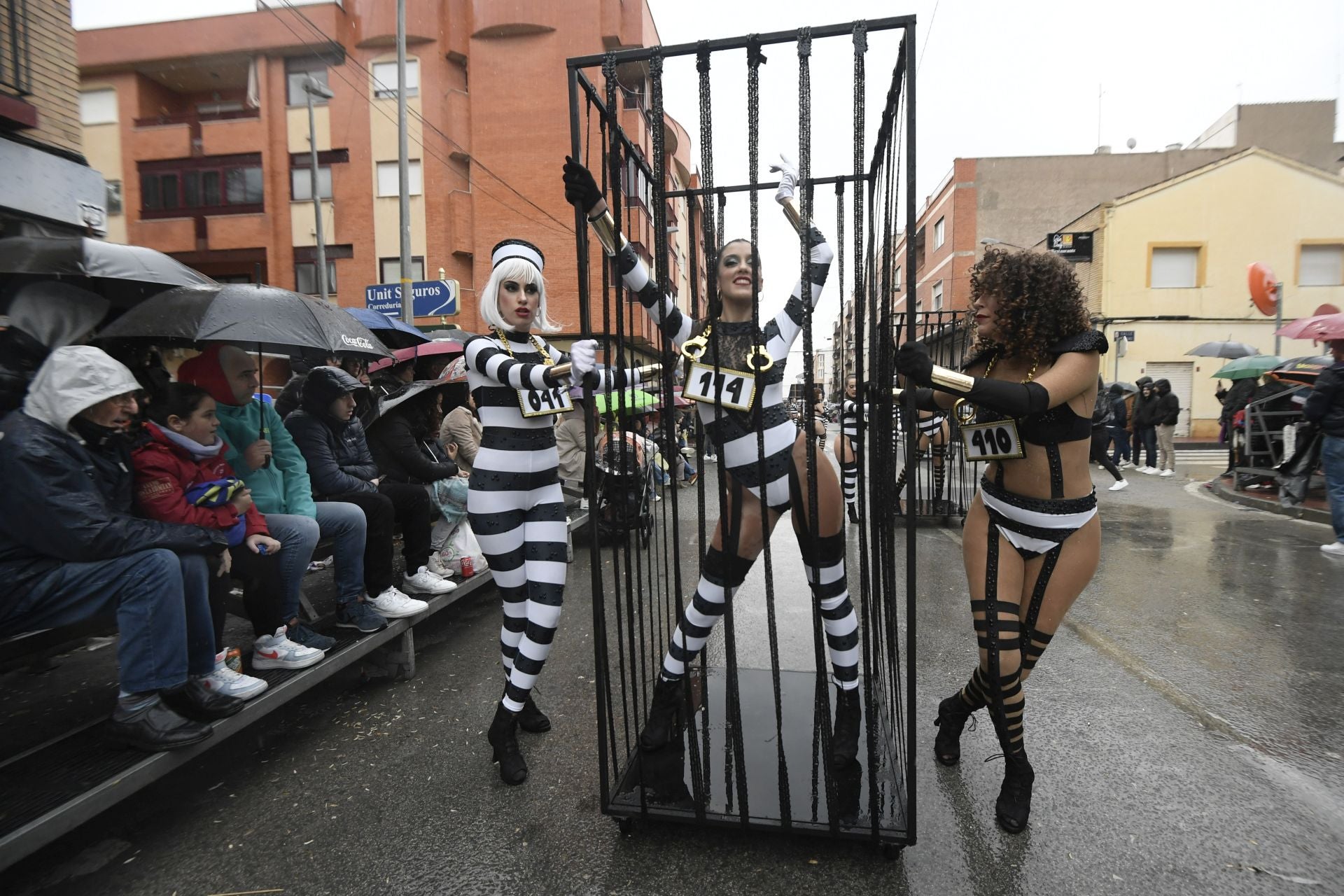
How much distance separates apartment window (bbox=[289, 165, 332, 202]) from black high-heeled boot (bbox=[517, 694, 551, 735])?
2357cm

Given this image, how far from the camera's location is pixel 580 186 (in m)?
2.19

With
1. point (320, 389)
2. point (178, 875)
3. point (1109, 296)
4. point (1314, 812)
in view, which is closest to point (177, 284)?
point (320, 389)

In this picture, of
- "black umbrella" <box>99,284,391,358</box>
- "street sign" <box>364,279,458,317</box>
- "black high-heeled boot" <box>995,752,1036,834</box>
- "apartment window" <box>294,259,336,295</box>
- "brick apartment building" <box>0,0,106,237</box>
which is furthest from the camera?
"apartment window" <box>294,259,336,295</box>

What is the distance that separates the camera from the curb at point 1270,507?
26.8ft

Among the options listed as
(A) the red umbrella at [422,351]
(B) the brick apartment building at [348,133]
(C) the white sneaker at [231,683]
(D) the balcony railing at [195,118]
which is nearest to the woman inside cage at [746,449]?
(C) the white sneaker at [231,683]

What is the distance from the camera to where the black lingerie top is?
2455 millimetres

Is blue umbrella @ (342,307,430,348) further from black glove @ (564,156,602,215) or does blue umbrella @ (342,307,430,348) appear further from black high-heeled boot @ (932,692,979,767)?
black high-heeled boot @ (932,692,979,767)

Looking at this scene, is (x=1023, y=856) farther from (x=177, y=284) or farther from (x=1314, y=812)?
→ (x=177, y=284)

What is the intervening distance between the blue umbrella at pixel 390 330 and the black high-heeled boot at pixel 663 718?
4.16 meters

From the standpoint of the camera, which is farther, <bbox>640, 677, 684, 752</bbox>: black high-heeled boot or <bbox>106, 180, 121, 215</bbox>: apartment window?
<bbox>106, 180, 121, 215</bbox>: apartment window

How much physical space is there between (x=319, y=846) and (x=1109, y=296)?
85.6 ft

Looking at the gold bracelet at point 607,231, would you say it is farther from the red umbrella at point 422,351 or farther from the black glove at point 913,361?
the red umbrella at point 422,351

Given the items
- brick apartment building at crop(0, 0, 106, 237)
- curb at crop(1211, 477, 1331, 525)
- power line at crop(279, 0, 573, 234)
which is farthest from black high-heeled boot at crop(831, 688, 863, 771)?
power line at crop(279, 0, 573, 234)

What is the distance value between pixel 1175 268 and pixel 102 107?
35.3 metres
